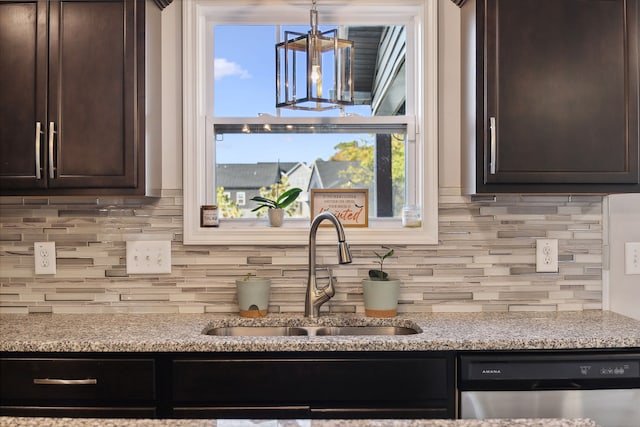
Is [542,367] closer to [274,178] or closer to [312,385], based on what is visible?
[312,385]

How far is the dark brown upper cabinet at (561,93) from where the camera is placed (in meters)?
2.10

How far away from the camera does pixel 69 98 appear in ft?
6.93

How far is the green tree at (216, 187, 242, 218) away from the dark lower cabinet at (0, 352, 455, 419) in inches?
34.4

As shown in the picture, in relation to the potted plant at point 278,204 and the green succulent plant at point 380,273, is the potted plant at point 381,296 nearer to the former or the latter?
the green succulent plant at point 380,273

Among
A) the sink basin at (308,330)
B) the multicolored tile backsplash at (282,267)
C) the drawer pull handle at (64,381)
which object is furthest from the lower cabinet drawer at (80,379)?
the multicolored tile backsplash at (282,267)

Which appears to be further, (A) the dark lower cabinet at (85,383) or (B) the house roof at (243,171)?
(B) the house roof at (243,171)

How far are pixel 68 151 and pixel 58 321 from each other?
0.68 meters

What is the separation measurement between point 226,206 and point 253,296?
51 centimetres

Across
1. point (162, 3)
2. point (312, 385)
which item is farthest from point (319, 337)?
point (162, 3)

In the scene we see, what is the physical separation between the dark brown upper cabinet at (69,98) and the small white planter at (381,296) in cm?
101

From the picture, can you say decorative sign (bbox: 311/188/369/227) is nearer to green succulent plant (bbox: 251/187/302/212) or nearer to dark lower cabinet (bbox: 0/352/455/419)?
green succulent plant (bbox: 251/187/302/212)

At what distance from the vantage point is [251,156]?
2.60 meters

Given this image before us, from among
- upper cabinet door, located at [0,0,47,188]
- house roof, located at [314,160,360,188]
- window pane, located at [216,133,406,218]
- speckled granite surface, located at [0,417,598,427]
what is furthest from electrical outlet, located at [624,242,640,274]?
upper cabinet door, located at [0,0,47,188]

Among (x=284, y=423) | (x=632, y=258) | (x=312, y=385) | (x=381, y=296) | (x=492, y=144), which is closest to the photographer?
(x=284, y=423)
